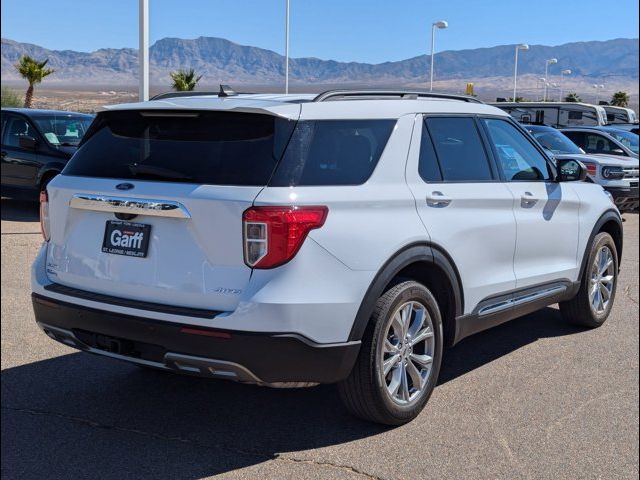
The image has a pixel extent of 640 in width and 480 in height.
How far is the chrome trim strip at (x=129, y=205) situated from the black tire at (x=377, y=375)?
1.09m

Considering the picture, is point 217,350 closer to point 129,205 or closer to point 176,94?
point 129,205

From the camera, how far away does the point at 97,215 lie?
395 centimetres

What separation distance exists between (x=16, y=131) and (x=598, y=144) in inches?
454

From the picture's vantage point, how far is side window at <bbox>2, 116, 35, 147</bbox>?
Answer: 12.5m

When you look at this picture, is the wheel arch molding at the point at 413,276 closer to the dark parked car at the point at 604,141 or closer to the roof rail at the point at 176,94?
the roof rail at the point at 176,94

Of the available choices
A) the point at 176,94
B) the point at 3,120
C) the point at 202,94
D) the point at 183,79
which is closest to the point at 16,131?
the point at 3,120

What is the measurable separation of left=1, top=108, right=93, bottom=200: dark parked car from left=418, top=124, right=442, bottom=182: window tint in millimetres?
8610

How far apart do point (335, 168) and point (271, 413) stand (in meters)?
1.48

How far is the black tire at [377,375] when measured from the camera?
12.8 ft

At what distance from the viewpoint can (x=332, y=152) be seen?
12.8ft

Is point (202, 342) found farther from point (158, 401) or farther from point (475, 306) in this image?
point (475, 306)

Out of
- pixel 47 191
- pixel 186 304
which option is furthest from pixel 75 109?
pixel 186 304

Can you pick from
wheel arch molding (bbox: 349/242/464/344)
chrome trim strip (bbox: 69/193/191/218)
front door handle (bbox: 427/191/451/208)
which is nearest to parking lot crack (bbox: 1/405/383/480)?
wheel arch molding (bbox: 349/242/464/344)

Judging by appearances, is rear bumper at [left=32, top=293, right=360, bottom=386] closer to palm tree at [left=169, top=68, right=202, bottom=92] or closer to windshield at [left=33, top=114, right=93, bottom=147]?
windshield at [left=33, top=114, right=93, bottom=147]
